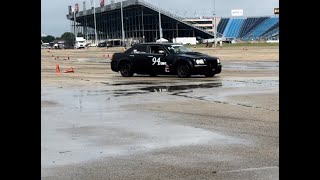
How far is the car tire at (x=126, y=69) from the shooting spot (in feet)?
80.2

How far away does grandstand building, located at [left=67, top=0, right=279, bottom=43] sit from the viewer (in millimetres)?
154750

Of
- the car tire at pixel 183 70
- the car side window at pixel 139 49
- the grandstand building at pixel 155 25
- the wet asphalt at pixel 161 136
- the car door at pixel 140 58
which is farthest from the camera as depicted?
the grandstand building at pixel 155 25

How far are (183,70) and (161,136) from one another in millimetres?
14597

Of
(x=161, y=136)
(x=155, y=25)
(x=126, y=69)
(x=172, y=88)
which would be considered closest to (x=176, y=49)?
(x=126, y=69)

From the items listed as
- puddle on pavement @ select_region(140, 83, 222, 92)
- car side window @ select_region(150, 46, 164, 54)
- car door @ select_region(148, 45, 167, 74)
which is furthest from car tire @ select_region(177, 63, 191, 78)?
puddle on pavement @ select_region(140, 83, 222, 92)

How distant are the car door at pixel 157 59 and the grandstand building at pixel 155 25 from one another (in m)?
123

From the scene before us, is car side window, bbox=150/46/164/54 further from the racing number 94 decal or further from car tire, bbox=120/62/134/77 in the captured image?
car tire, bbox=120/62/134/77

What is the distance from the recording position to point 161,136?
8070 mm

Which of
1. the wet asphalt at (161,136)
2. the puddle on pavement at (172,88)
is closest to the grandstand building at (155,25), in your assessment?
the puddle on pavement at (172,88)

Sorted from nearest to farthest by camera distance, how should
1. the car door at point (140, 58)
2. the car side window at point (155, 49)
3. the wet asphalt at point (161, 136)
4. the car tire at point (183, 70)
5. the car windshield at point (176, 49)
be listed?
the wet asphalt at point (161, 136) < the car tire at point (183, 70) < the car windshield at point (176, 49) < the car side window at point (155, 49) < the car door at point (140, 58)

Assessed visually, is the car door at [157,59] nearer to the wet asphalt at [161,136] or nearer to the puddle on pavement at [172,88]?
the puddle on pavement at [172,88]

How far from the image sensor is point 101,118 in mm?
10305
